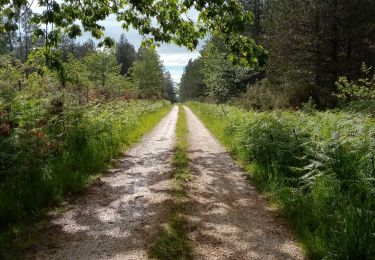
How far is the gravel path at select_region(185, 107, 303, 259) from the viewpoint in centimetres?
497

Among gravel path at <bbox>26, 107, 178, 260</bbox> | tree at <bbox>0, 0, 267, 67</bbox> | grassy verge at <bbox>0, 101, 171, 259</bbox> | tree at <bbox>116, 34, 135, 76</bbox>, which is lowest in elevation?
gravel path at <bbox>26, 107, 178, 260</bbox>

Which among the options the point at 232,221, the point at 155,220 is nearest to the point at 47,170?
the point at 155,220

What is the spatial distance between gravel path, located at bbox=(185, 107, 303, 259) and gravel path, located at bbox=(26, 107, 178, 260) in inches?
26.5

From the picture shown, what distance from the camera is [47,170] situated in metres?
7.39

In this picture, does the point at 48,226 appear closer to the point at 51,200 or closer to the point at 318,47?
the point at 51,200

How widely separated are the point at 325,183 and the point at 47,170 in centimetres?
533

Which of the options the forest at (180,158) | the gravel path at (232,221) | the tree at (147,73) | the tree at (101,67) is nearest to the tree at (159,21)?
the forest at (180,158)

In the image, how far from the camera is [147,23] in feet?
35.1

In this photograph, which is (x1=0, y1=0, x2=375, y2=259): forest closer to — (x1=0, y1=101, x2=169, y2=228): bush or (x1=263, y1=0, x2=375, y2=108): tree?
(x1=0, y1=101, x2=169, y2=228): bush

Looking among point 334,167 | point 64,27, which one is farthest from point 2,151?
point 334,167

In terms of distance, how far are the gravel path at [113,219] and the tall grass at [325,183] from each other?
7.34 feet

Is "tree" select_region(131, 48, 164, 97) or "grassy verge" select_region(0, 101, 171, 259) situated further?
"tree" select_region(131, 48, 164, 97)

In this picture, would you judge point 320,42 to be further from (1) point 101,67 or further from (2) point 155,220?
(1) point 101,67

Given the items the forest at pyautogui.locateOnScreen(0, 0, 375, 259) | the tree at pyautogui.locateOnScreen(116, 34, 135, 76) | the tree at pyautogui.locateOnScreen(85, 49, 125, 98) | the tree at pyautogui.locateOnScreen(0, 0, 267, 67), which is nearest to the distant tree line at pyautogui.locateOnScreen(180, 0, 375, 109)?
the forest at pyautogui.locateOnScreen(0, 0, 375, 259)
